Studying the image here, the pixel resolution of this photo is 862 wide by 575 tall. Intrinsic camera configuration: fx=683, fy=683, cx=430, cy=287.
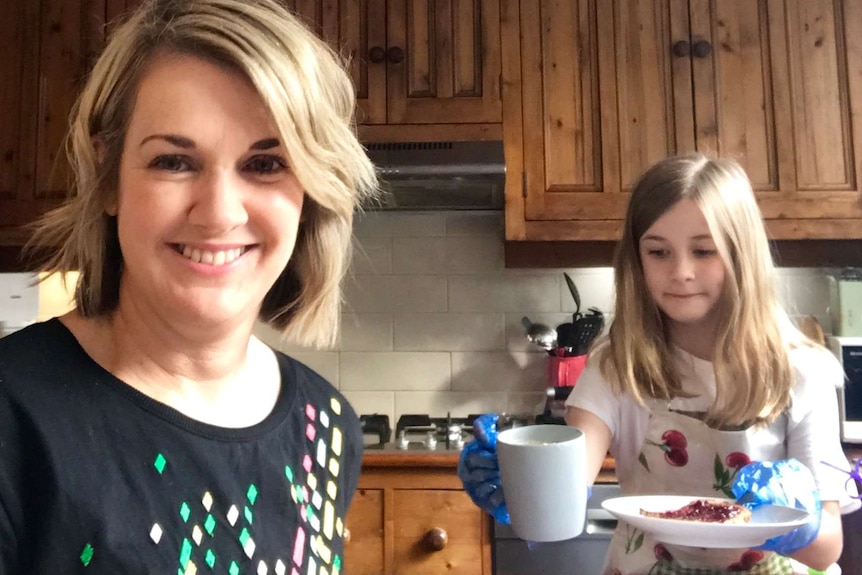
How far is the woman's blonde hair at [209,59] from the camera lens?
60cm

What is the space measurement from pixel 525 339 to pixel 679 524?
147 centimetres

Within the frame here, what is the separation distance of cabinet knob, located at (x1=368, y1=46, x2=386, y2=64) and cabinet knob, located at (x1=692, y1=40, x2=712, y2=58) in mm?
888

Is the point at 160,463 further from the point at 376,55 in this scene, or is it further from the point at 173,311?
the point at 376,55

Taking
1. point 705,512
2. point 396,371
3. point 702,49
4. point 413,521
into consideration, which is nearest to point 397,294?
point 396,371

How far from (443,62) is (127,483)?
165cm

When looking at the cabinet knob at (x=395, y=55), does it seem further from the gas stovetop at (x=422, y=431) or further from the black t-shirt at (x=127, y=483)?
the black t-shirt at (x=127, y=483)

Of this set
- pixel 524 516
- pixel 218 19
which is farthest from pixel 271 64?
pixel 524 516

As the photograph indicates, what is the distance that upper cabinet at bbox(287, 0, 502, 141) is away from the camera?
6.39 feet

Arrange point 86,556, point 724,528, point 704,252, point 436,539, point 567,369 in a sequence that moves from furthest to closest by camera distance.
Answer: point 567,369, point 436,539, point 704,252, point 724,528, point 86,556

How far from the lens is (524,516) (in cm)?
77

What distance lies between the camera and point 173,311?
23.4 inches

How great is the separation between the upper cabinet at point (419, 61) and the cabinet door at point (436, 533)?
0.98 meters

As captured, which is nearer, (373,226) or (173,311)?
(173,311)

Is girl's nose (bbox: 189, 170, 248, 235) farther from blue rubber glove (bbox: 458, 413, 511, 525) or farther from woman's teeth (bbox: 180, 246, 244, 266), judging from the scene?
blue rubber glove (bbox: 458, 413, 511, 525)
